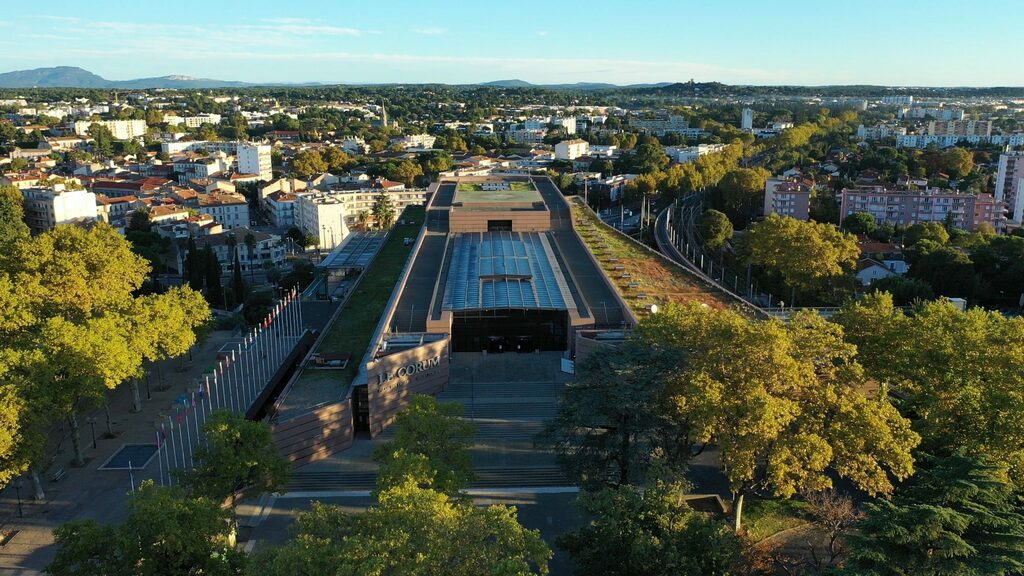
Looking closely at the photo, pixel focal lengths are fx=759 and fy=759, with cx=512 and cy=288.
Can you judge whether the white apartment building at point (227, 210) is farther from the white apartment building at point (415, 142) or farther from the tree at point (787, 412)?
the tree at point (787, 412)

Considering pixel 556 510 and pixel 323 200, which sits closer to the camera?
pixel 556 510

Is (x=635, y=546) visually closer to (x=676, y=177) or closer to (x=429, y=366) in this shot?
(x=429, y=366)

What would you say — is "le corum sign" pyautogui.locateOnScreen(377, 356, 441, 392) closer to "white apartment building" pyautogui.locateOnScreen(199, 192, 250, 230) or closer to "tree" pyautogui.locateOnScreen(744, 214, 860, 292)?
"tree" pyautogui.locateOnScreen(744, 214, 860, 292)

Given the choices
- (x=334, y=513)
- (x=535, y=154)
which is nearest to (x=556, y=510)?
(x=334, y=513)

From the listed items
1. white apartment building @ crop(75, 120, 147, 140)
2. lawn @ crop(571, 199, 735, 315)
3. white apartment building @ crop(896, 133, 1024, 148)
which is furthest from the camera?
white apartment building @ crop(75, 120, 147, 140)

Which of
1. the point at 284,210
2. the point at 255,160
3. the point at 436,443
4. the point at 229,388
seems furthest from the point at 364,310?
the point at 255,160

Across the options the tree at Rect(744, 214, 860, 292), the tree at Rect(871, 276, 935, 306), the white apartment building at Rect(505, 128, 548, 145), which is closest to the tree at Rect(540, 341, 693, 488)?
the tree at Rect(871, 276, 935, 306)

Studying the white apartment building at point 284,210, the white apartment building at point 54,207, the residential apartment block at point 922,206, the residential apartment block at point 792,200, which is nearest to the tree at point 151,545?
the white apartment building at point 54,207
